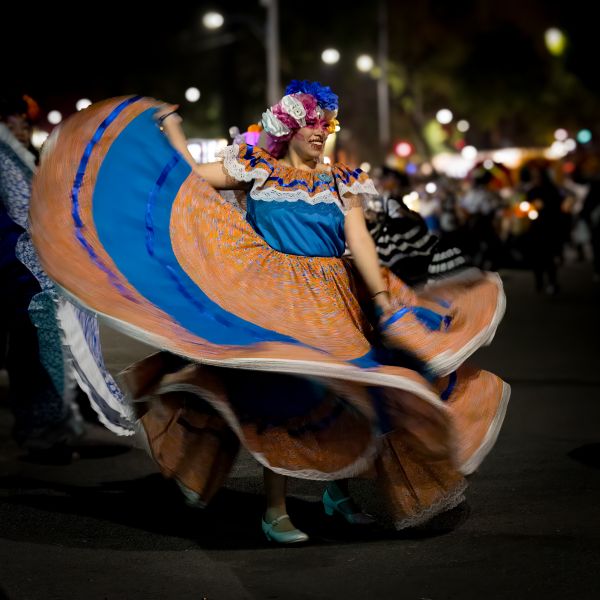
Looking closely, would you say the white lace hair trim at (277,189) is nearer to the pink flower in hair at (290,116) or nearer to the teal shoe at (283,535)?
the pink flower in hair at (290,116)

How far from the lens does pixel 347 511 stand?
6.24 metres

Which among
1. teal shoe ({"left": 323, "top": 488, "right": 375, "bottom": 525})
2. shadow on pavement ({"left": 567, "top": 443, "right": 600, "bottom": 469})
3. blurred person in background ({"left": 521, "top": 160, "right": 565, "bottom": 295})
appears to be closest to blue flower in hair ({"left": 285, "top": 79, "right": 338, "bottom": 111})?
teal shoe ({"left": 323, "top": 488, "right": 375, "bottom": 525})

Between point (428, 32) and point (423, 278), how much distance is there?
57717 millimetres

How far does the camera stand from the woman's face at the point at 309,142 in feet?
20.2

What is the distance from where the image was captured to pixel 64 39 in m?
38.2

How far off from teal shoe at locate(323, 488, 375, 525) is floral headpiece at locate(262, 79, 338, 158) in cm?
160

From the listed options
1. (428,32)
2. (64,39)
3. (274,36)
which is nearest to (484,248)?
→ (274,36)

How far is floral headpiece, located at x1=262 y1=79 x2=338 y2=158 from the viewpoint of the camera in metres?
6.13

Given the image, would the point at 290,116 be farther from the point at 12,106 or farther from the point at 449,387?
the point at 12,106

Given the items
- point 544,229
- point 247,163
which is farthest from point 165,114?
point 544,229

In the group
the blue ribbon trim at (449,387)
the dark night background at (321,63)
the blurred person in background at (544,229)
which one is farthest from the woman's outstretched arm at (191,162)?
the dark night background at (321,63)

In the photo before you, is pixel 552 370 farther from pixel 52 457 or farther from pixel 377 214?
pixel 52 457

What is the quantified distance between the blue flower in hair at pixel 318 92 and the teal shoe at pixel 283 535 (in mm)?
1866

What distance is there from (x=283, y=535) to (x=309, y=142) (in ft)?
5.71
